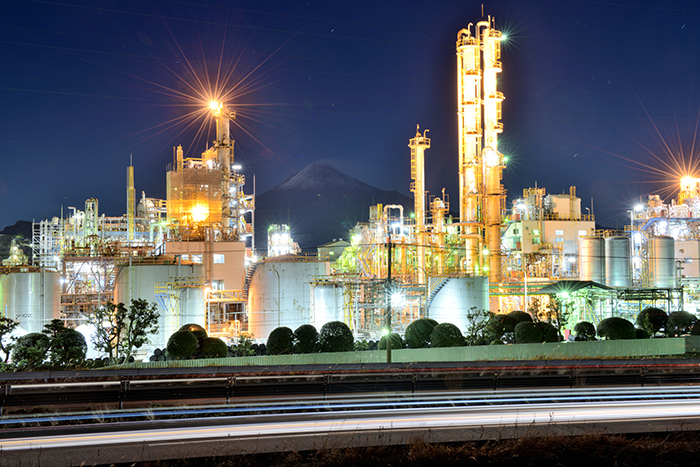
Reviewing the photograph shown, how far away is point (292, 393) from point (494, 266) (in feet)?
90.6

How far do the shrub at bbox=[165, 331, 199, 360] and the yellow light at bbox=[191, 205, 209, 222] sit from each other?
762 inches

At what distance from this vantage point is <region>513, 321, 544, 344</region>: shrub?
27109 mm

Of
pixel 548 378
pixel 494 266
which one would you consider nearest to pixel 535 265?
pixel 494 266

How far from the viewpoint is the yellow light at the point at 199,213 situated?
43.8 metres

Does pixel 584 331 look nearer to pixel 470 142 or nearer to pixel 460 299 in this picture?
pixel 460 299

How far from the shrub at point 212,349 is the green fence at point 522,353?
5.24ft

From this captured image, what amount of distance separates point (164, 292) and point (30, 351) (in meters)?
12.2

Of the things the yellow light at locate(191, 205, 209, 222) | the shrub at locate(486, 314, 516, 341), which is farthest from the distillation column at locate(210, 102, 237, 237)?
the shrub at locate(486, 314, 516, 341)

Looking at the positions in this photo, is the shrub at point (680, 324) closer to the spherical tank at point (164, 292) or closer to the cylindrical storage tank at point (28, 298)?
the spherical tank at point (164, 292)

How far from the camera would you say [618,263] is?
39.8 meters

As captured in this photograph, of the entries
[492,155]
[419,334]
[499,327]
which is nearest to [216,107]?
[492,155]

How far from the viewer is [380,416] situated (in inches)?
460

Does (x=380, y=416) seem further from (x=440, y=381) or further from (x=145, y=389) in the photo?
(x=145, y=389)

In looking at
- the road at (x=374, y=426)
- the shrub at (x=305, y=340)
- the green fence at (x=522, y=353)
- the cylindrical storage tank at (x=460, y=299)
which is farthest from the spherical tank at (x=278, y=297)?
the road at (x=374, y=426)
